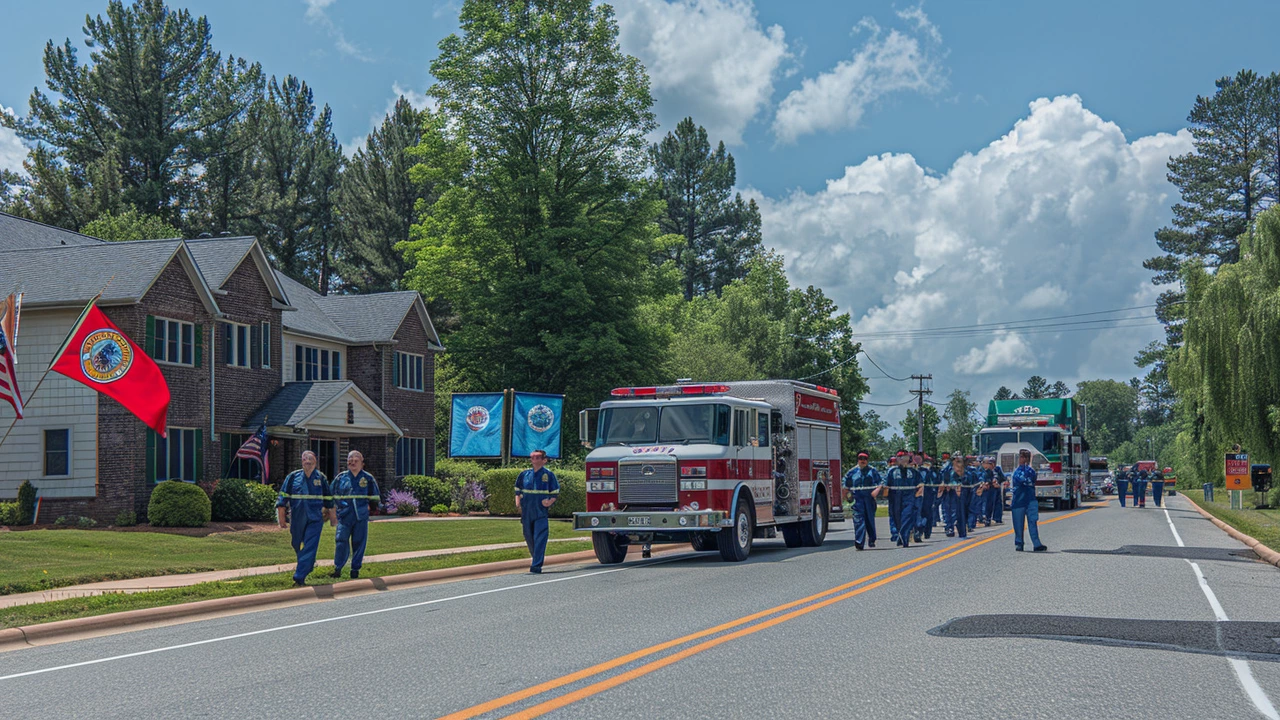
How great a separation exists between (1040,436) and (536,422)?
17.8m

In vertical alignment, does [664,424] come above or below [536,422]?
below

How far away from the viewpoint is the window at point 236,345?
106 feet

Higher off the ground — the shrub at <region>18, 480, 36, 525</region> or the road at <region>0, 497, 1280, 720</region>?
the shrub at <region>18, 480, 36, 525</region>

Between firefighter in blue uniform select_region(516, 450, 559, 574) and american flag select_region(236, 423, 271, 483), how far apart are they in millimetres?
15967

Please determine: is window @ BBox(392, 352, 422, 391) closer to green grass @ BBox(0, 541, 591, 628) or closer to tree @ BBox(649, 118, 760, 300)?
green grass @ BBox(0, 541, 591, 628)

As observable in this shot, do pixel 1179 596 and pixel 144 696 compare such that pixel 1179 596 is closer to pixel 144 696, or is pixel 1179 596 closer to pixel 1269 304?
pixel 144 696

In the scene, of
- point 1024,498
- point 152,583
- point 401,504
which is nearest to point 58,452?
point 401,504

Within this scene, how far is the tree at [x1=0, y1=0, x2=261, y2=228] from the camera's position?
56.2 metres

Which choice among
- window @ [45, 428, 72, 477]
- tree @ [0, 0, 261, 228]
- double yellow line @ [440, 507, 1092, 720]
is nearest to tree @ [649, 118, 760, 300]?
tree @ [0, 0, 261, 228]

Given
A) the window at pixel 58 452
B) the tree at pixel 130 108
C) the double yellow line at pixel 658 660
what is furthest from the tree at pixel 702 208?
the double yellow line at pixel 658 660

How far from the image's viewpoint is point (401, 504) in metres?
36.0

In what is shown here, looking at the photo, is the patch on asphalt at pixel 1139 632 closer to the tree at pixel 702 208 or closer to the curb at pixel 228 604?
the curb at pixel 228 604

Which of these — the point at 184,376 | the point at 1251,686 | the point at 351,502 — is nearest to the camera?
the point at 1251,686

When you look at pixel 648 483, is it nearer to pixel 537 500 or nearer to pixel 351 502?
pixel 537 500
